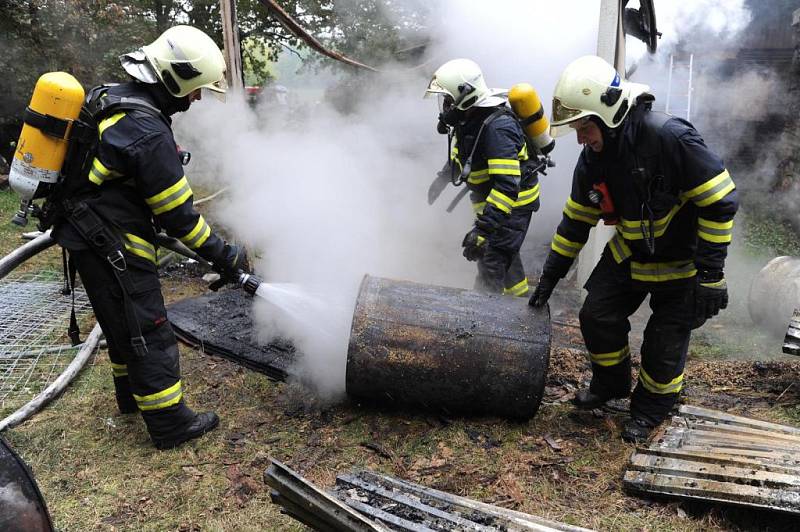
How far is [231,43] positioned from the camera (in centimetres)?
545

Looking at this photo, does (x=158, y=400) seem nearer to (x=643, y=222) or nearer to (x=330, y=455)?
(x=330, y=455)

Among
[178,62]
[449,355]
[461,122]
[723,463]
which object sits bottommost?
[723,463]

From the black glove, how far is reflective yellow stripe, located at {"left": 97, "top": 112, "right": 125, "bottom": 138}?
9.78ft

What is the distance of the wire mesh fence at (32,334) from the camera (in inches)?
162

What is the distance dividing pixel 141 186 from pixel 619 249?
2549 millimetres

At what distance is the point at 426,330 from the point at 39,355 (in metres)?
2.93

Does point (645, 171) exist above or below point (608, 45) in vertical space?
below

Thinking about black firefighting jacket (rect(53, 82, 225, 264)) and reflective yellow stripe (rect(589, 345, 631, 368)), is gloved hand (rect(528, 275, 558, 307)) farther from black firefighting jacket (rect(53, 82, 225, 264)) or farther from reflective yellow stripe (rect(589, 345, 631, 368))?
black firefighting jacket (rect(53, 82, 225, 264))

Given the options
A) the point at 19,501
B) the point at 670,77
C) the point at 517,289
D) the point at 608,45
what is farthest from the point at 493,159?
the point at 670,77

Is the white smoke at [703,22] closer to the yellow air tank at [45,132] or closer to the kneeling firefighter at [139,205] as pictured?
the kneeling firefighter at [139,205]

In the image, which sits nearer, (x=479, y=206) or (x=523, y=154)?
(x=523, y=154)

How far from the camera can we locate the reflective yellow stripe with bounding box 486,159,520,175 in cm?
441

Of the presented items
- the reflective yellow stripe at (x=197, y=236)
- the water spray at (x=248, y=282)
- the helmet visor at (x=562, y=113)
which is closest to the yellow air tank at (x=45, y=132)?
the reflective yellow stripe at (x=197, y=236)

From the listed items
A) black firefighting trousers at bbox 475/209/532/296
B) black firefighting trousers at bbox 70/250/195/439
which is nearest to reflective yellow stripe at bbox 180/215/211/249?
black firefighting trousers at bbox 70/250/195/439
